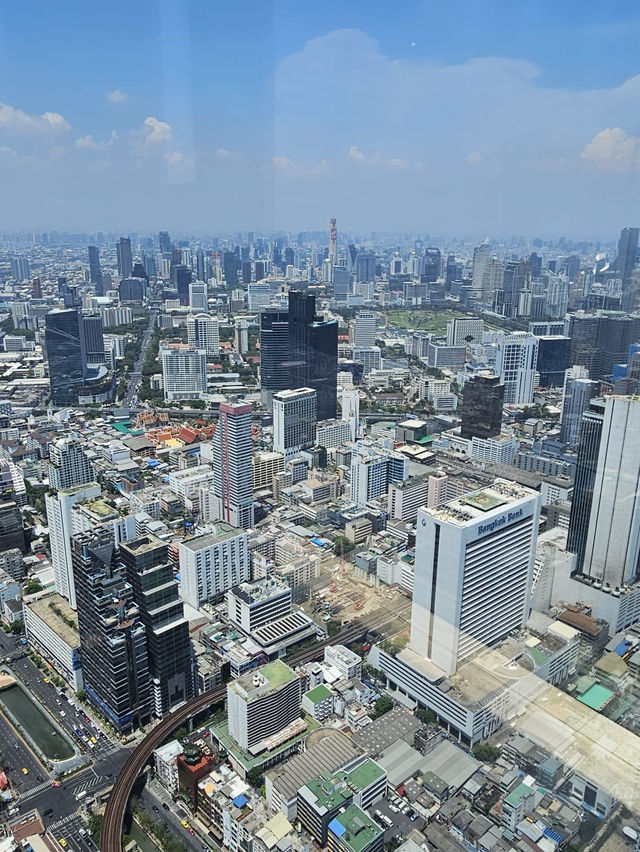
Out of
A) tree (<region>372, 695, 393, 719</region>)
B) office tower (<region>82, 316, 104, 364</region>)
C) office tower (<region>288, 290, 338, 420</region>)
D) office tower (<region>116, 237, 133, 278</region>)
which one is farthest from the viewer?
office tower (<region>116, 237, 133, 278</region>)

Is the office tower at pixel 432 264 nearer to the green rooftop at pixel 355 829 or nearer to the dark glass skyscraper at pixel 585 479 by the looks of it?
the dark glass skyscraper at pixel 585 479

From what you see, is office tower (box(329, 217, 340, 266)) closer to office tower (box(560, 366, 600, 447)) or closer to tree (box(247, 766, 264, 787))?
office tower (box(560, 366, 600, 447))

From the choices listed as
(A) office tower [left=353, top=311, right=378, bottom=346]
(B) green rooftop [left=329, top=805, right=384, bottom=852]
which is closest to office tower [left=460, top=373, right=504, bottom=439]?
(A) office tower [left=353, top=311, right=378, bottom=346]

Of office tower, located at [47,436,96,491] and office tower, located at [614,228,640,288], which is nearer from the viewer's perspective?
office tower, located at [614,228,640,288]

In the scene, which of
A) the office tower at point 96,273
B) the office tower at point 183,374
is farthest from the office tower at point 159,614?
the office tower at point 96,273

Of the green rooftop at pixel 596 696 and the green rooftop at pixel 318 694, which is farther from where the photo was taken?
the green rooftop at pixel 318 694

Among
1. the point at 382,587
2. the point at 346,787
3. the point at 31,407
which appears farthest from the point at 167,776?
the point at 31,407

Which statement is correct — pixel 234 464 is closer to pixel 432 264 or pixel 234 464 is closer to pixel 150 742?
pixel 150 742

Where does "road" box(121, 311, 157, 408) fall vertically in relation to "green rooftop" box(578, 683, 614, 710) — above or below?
below
